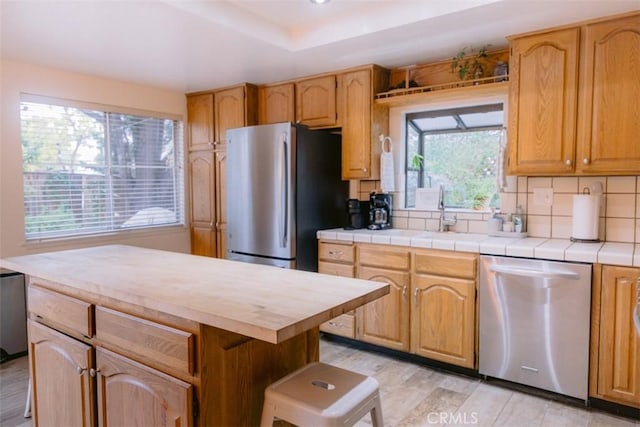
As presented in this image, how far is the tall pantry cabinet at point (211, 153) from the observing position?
13.4ft

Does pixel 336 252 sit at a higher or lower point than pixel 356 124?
lower

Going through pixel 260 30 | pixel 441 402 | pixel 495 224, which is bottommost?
pixel 441 402

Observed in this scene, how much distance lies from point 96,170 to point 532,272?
3.55 meters

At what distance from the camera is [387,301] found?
311 centimetres

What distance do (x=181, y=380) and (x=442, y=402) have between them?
68.9 inches

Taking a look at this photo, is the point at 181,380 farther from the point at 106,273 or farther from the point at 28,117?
the point at 28,117

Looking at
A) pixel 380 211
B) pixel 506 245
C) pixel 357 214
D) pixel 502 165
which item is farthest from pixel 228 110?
pixel 506 245

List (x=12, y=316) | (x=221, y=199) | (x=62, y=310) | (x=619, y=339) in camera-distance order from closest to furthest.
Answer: (x=62, y=310) → (x=619, y=339) → (x=12, y=316) → (x=221, y=199)

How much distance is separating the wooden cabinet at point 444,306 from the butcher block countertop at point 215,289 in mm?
1323

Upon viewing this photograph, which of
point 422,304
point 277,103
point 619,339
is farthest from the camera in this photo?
point 277,103

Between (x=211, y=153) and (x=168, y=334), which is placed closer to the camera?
(x=168, y=334)

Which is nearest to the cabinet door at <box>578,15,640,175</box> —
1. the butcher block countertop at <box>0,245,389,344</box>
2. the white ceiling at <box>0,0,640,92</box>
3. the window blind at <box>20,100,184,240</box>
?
the white ceiling at <box>0,0,640,92</box>

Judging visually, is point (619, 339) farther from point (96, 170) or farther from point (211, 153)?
point (96, 170)

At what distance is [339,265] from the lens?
11.0 ft
